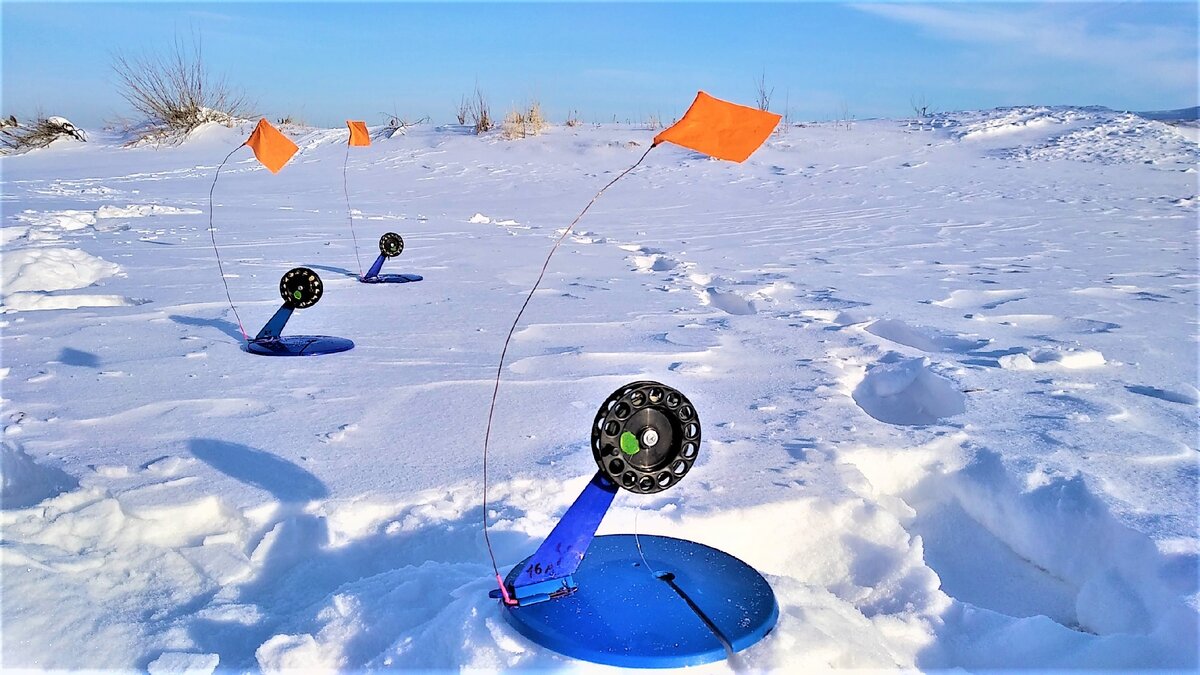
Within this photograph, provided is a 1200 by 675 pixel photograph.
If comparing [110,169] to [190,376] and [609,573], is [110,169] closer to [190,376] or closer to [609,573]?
[190,376]

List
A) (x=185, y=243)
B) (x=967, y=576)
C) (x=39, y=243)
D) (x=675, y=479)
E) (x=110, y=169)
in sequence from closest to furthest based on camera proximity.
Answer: (x=675, y=479) < (x=967, y=576) < (x=39, y=243) < (x=185, y=243) < (x=110, y=169)

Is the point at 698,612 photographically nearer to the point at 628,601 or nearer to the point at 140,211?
the point at 628,601

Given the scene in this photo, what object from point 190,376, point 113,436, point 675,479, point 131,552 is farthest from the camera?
point 190,376

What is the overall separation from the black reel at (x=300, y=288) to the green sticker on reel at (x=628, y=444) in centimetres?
223

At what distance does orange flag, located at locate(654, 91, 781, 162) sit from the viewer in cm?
176

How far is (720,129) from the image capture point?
180 cm

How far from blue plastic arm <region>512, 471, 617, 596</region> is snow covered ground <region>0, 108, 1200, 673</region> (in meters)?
0.12

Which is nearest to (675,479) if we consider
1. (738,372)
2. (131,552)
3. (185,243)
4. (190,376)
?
(131,552)

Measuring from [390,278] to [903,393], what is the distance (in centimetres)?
291

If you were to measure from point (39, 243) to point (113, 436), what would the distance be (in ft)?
12.0

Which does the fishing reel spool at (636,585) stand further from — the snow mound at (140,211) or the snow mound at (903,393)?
the snow mound at (140,211)

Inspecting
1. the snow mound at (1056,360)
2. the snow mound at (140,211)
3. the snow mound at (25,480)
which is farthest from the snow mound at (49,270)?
the snow mound at (1056,360)

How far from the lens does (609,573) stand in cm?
168

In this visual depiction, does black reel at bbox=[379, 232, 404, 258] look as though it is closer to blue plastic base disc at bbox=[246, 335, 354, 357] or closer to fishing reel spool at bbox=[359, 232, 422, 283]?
fishing reel spool at bbox=[359, 232, 422, 283]
